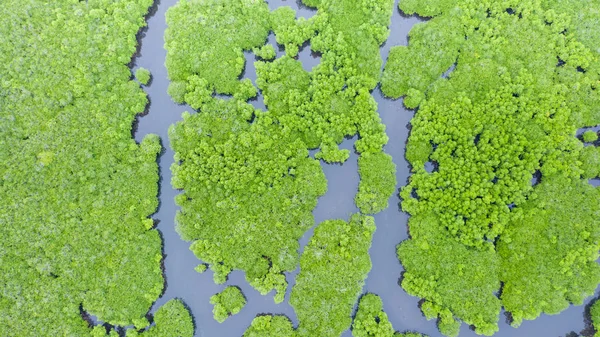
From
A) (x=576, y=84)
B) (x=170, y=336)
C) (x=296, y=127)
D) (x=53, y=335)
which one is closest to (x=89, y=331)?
(x=53, y=335)

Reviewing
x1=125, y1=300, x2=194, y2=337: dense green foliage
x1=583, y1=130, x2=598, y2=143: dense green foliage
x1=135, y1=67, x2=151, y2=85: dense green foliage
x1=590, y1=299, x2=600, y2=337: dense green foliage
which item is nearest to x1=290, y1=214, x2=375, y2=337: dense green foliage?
x1=125, y1=300, x2=194, y2=337: dense green foliage

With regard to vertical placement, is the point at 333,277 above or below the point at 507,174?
below

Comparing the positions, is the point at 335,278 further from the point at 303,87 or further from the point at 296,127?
the point at 303,87

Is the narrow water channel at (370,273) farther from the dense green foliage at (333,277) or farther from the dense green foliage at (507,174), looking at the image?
the dense green foliage at (507,174)

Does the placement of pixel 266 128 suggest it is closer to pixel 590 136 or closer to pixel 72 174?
pixel 72 174

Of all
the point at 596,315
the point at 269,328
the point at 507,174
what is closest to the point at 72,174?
the point at 269,328

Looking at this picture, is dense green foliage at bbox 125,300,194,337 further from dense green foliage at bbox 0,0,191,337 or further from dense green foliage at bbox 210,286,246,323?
dense green foliage at bbox 210,286,246,323
